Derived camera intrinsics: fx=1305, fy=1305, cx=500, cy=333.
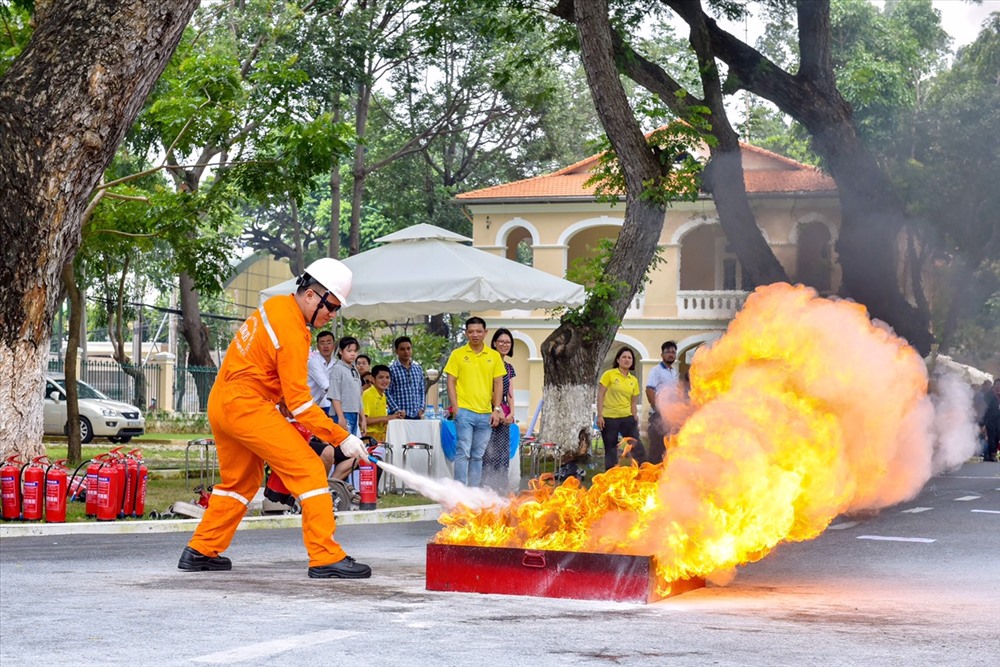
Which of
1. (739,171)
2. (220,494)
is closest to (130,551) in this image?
(220,494)

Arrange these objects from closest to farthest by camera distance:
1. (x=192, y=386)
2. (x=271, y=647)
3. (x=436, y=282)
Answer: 1. (x=271, y=647)
2. (x=436, y=282)
3. (x=192, y=386)

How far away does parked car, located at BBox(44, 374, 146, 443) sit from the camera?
30672 millimetres

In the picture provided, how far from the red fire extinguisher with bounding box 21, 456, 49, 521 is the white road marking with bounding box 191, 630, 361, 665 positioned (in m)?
6.66

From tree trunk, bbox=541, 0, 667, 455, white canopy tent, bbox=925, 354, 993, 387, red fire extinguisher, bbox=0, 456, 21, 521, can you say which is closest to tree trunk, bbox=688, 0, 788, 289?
tree trunk, bbox=541, 0, 667, 455

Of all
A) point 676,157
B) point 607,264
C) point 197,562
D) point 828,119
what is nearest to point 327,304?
point 197,562

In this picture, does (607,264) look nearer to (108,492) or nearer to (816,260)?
(816,260)

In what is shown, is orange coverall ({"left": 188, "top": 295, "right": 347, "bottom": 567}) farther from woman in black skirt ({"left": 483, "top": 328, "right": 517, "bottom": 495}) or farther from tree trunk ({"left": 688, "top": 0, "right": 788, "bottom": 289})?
tree trunk ({"left": 688, "top": 0, "right": 788, "bottom": 289})

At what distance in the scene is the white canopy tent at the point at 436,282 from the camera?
16094mm

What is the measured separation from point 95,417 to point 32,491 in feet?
63.0

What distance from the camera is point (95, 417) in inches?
1208

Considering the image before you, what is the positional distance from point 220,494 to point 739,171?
626 inches

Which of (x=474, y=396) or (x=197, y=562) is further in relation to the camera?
(x=474, y=396)

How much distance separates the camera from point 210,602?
745 cm

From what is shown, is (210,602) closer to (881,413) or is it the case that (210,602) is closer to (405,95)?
(881,413)
